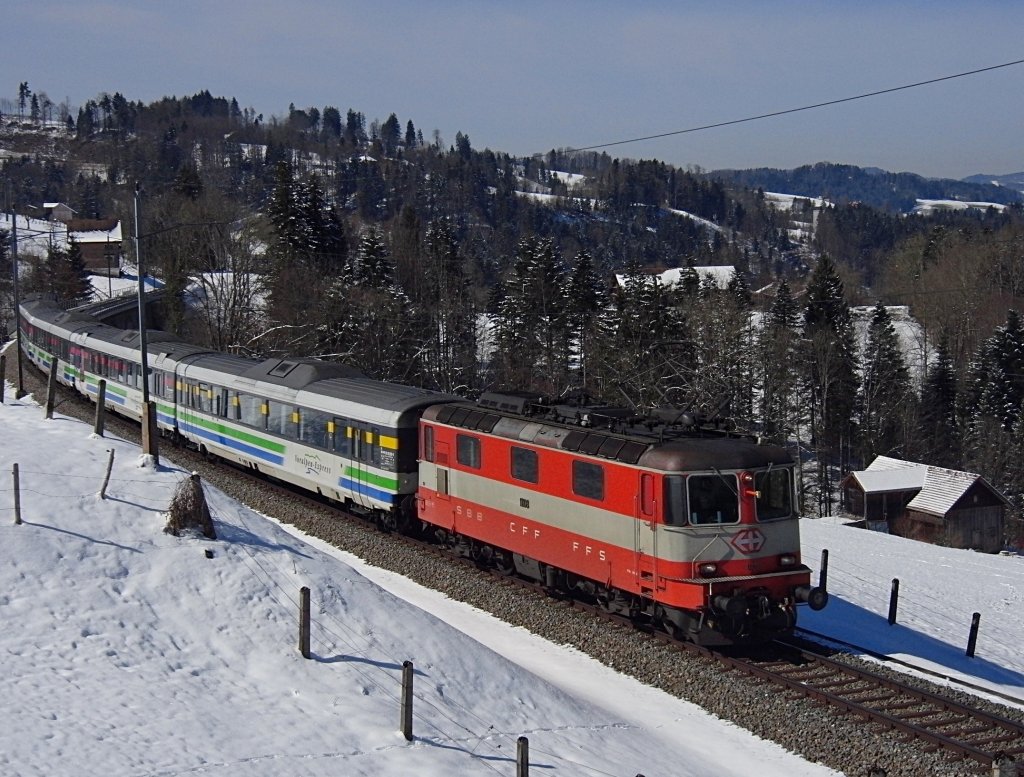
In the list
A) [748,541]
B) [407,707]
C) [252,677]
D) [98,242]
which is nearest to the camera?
[407,707]

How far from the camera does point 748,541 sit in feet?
49.3

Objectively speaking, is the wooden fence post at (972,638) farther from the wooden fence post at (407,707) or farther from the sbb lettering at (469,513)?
the wooden fence post at (407,707)

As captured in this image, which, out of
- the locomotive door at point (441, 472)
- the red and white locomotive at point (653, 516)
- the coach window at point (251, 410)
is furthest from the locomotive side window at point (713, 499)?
the coach window at point (251, 410)

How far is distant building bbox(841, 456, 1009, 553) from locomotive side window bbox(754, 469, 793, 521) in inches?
1683

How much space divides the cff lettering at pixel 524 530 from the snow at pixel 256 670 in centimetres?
166

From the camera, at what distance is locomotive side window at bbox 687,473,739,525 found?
1472 centimetres

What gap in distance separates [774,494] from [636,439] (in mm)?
2279

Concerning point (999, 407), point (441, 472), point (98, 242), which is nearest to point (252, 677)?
point (441, 472)

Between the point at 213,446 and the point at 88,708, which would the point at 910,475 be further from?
the point at 88,708

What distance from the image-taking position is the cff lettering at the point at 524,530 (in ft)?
58.1

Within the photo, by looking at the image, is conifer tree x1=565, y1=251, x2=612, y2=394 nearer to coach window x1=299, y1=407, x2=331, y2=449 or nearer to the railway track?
coach window x1=299, y1=407, x2=331, y2=449

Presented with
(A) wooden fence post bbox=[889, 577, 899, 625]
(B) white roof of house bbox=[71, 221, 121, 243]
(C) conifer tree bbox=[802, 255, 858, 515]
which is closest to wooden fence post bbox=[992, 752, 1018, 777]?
(A) wooden fence post bbox=[889, 577, 899, 625]

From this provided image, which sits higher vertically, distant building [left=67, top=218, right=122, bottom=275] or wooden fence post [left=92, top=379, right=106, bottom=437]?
distant building [left=67, top=218, right=122, bottom=275]

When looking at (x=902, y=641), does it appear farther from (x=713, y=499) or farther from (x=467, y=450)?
(x=467, y=450)
